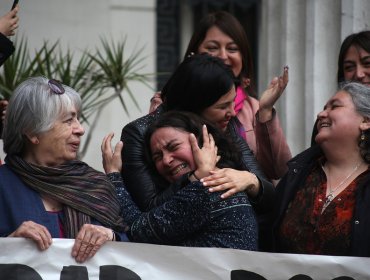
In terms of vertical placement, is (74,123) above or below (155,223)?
above

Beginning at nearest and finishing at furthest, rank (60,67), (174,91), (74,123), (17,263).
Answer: (17,263) < (74,123) < (174,91) < (60,67)

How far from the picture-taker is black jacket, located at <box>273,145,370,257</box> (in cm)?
531

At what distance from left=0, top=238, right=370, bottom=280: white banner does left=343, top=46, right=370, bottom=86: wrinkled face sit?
1.47 metres

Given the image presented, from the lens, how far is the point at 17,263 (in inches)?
202

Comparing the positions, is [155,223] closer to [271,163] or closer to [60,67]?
[271,163]

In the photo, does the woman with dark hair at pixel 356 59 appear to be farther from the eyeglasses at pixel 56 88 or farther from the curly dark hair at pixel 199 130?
the eyeglasses at pixel 56 88

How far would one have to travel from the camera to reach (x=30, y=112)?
5422 mm

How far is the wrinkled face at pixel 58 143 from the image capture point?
17.9 feet

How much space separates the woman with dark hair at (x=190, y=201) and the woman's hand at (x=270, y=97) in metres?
0.63

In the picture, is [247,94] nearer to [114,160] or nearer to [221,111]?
[221,111]

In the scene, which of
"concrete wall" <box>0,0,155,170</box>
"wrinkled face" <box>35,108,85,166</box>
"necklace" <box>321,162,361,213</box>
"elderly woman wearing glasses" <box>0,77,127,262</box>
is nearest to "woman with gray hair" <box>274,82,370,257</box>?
"necklace" <box>321,162,361,213</box>

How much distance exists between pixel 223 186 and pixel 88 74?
13.3 feet

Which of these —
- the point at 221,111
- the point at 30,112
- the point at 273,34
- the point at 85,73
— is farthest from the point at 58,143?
the point at 273,34

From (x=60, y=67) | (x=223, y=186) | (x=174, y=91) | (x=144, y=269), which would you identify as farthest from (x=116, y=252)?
(x=60, y=67)
